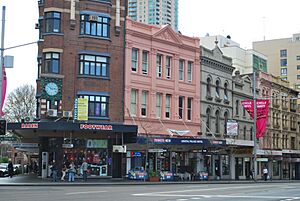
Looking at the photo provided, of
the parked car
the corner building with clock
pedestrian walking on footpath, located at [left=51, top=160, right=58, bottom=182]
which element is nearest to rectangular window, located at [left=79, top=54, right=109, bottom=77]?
the corner building with clock

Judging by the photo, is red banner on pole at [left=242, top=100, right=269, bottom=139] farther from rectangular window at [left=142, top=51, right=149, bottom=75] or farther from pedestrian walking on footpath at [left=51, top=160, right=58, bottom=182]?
pedestrian walking on footpath at [left=51, top=160, right=58, bottom=182]

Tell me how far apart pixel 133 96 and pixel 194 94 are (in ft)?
26.6

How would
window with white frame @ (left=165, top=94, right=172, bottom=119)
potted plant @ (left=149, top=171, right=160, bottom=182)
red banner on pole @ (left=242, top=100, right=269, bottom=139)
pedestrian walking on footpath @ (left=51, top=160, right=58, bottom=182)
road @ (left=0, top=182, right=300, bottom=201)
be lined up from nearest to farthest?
road @ (left=0, top=182, right=300, bottom=201)
pedestrian walking on footpath @ (left=51, top=160, right=58, bottom=182)
potted plant @ (left=149, top=171, right=160, bottom=182)
window with white frame @ (left=165, top=94, right=172, bottom=119)
red banner on pole @ (left=242, top=100, right=269, bottom=139)

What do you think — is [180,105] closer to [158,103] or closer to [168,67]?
[158,103]

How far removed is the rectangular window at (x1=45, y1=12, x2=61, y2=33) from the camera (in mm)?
41719

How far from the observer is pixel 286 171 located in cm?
7362

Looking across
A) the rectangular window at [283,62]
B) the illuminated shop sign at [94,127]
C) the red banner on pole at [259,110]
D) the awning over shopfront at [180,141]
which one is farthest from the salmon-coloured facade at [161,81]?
the rectangular window at [283,62]

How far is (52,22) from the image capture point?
4178 centimetres

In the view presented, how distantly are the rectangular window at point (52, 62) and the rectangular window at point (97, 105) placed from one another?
2.98 m

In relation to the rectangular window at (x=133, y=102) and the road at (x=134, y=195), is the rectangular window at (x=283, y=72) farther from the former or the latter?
the road at (x=134, y=195)

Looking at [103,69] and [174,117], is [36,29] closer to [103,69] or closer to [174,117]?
[103,69]

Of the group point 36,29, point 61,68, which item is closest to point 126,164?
point 61,68

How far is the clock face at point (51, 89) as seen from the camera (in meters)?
40.6

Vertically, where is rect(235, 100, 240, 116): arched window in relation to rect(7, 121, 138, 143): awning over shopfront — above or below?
above
